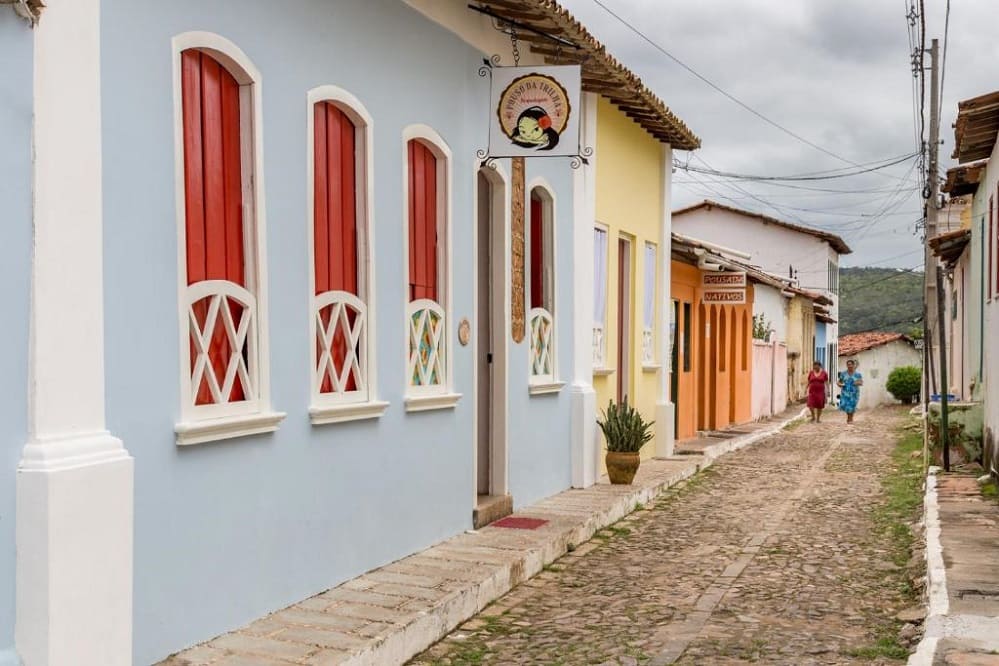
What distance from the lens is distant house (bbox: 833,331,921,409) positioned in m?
43.8

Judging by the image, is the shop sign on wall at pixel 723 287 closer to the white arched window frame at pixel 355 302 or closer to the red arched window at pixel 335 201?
the white arched window frame at pixel 355 302

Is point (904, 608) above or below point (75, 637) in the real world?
below

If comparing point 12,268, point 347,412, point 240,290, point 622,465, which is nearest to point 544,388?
point 622,465

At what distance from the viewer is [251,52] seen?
229 inches

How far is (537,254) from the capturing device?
35.8 ft

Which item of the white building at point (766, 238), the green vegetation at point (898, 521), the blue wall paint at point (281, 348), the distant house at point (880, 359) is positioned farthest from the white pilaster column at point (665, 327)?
the distant house at point (880, 359)

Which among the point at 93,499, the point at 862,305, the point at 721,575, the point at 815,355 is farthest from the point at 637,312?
the point at 862,305

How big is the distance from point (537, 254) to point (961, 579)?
518 cm

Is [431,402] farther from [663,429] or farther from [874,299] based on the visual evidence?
[874,299]

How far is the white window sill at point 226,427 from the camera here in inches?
204

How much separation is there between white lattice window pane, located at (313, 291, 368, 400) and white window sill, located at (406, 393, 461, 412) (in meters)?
0.63

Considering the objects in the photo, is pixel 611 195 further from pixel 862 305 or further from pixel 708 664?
pixel 862 305

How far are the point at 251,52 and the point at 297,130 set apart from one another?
1.96ft

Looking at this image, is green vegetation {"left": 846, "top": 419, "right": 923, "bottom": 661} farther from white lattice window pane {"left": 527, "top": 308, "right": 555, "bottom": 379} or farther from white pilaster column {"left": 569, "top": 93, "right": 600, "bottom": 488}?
white lattice window pane {"left": 527, "top": 308, "right": 555, "bottom": 379}
